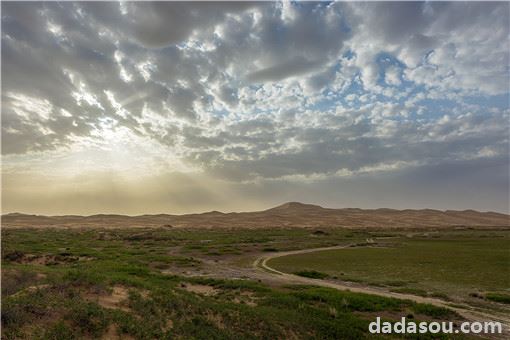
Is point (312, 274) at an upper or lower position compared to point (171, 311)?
lower

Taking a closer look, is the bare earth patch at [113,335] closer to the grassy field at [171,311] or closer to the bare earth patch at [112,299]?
the grassy field at [171,311]

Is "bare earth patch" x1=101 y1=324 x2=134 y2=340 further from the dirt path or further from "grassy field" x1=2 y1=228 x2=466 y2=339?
the dirt path

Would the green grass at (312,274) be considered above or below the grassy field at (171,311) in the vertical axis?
below

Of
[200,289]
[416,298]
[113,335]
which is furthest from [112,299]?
[416,298]

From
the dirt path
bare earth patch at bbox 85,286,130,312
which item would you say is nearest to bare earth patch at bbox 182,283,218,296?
the dirt path

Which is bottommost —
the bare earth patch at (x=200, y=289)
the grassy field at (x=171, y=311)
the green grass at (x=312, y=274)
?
the green grass at (x=312, y=274)

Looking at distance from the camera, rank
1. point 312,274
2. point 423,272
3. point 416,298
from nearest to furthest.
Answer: point 416,298, point 312,274, point 423,272

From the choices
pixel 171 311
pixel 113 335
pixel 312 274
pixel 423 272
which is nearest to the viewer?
pixel 113 335

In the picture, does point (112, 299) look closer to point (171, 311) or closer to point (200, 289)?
point (171, 311)

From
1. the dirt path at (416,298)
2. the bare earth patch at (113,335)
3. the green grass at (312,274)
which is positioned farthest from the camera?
the green grass at (312,274)

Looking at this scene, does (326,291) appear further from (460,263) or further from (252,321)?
(460,263)

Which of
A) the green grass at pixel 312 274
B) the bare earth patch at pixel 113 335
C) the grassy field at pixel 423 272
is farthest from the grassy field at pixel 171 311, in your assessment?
the green grass at pixel 312 274

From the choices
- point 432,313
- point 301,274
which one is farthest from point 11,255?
point 432,313

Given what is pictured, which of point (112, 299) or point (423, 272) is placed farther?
point (423, 272)
